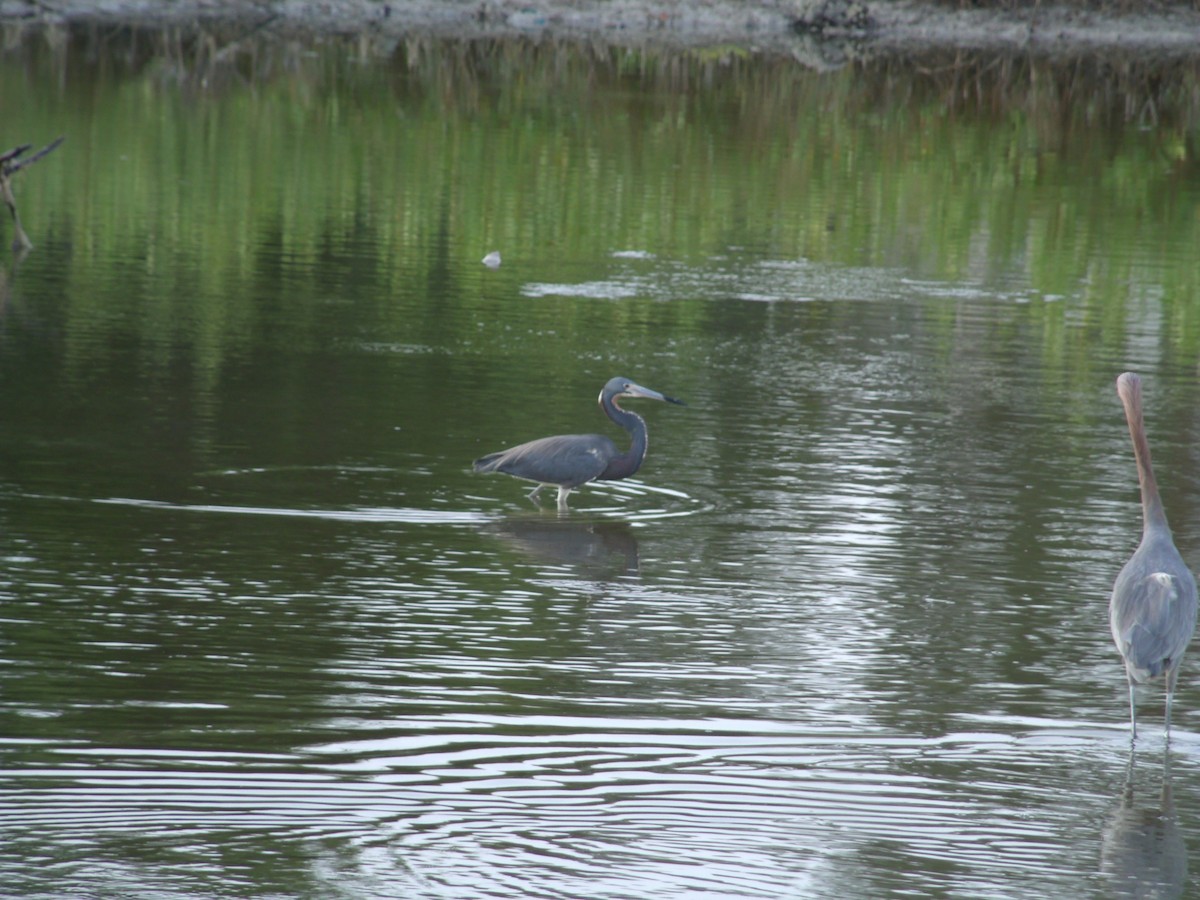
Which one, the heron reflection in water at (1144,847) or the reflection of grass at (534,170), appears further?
the reflection of grass at (534,170)

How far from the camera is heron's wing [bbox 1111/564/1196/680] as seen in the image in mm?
6680

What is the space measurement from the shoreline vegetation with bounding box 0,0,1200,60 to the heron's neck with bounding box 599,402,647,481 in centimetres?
3369

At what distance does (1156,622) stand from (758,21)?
4100 cm

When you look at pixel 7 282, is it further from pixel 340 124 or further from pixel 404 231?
pixel 340 124

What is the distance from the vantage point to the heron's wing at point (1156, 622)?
21.9ft

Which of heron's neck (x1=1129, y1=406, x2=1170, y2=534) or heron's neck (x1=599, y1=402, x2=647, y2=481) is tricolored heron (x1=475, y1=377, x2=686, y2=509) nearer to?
heron's neck (x1=599, y1=402, x2=647, y2=481)

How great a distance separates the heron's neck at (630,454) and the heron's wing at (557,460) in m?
0.14

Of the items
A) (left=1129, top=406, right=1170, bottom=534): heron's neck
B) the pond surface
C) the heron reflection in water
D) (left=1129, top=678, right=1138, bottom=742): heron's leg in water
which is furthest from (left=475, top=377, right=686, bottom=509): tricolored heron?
the heron reflection in water

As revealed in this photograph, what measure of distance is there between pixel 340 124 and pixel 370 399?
17.2 m

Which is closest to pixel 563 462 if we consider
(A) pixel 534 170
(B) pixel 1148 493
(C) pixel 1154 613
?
(B) pixel 1148 493

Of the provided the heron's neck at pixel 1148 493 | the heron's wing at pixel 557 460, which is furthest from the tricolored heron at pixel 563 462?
the heron's neck at pixel 1148 493

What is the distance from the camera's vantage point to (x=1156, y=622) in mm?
6680

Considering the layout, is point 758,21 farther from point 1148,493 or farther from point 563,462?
point 1148,493

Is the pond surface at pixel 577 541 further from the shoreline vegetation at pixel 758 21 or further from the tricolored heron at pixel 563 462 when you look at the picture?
the shoreline vegetation at pixel 758 21
